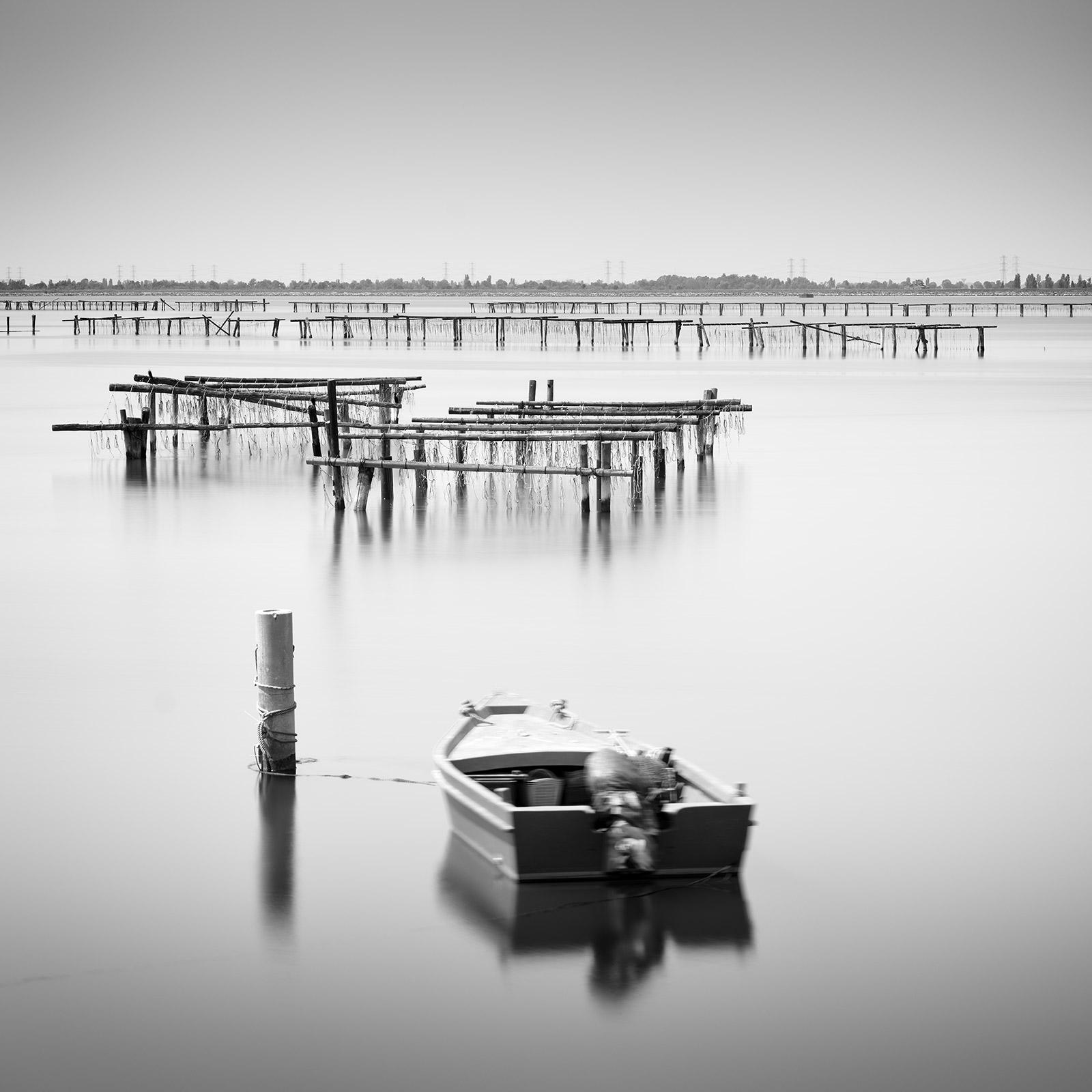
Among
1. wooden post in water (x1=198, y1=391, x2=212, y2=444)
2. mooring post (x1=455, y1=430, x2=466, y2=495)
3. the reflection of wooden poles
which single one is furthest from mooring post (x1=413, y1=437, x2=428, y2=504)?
wooden post in water (x1=198, y1=391, x2=212, y2=444)

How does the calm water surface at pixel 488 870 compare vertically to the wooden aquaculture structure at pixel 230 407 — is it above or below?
below

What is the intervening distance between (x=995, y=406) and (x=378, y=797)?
39.5 metres

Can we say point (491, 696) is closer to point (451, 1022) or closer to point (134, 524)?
point (451, 1022)

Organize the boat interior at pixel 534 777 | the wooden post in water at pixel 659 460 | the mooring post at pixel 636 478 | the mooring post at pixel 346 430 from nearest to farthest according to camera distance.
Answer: the boat interior at pixel 534 777, the mooring post at pixel 636 478, the mooring post at pixel 346 430, the wooden post in water at pixel 659 460

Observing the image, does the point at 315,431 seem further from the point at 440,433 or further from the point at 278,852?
the point at 278,852

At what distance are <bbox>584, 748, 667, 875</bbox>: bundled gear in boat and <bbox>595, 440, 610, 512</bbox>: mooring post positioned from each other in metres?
13.7

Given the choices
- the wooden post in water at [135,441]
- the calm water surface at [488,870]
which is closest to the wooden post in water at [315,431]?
the calm water surface at [488,870]

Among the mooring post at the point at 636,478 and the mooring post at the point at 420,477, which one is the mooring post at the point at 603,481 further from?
the mooring post at the point at 420,477

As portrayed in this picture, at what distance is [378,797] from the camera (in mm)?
10641

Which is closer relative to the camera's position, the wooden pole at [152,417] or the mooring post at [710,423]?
the mooring post at [710,423]

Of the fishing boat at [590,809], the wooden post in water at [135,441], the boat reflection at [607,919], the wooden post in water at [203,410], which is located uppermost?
the wooden post in water at [203,410]

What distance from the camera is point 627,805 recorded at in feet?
27.2

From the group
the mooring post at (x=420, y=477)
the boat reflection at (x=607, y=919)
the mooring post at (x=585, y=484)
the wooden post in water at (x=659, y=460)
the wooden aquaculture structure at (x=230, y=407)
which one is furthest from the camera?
the wooden aquaculture structure at (x=230, y=407)

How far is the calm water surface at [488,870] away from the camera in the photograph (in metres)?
7.34
